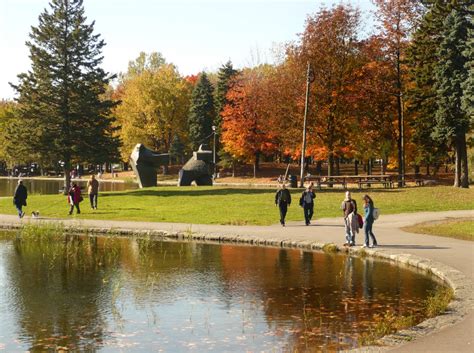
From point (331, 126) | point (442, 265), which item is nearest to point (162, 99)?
point (331, 126)

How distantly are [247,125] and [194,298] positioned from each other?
54.6 m

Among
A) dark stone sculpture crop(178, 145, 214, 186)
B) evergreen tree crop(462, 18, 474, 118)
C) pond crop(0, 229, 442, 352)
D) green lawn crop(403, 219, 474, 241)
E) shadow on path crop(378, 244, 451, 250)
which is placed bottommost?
pond crop(0, 229, 442, 352)

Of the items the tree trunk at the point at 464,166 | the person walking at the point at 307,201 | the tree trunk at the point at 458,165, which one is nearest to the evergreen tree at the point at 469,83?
the tree trunk at the point at 464,166

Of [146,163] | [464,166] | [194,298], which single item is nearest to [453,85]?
[464,166]

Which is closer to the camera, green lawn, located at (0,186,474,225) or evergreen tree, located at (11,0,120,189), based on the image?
green lawn, located at (0,186,474,225)

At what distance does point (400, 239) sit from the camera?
18.8m

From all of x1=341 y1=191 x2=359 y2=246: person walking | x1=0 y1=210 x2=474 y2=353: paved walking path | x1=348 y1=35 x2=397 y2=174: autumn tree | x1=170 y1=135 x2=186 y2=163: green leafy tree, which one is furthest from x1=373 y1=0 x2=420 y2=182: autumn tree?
x1=170 y1=135 x2=186 y2=163: green leafy tree

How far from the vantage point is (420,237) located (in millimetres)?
19281

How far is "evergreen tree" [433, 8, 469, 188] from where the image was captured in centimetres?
3897

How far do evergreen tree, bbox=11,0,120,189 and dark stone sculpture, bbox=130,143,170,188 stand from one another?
→ 3723mm

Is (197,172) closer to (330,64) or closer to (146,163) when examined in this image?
(146,163)

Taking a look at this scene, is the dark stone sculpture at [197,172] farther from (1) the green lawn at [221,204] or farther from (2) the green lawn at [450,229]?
(2) the green lawn at [450,229]

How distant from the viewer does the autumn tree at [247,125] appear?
65250 millimetres

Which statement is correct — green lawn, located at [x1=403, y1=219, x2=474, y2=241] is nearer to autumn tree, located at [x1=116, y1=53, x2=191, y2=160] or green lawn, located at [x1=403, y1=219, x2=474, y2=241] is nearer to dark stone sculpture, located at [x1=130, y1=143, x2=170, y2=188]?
dark stone sculpture, located at [x1=130, y1=143, x2=170, y2=188]
